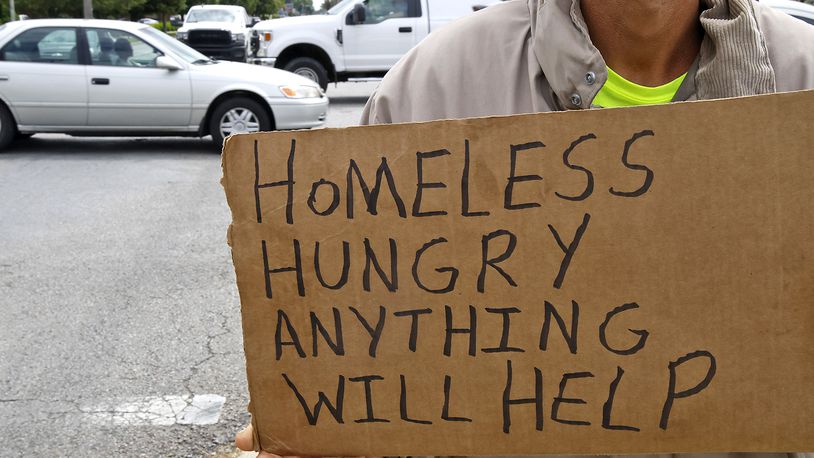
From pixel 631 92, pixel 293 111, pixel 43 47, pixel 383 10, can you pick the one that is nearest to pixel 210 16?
pixel 383 10

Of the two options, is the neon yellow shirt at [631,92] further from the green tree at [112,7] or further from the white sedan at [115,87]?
the green tree at [112,7]

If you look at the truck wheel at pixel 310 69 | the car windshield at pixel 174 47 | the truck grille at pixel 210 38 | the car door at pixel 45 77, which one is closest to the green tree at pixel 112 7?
the truck grille at pixel 210 38

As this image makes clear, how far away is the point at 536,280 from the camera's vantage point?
156 cm

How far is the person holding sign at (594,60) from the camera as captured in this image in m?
1.73

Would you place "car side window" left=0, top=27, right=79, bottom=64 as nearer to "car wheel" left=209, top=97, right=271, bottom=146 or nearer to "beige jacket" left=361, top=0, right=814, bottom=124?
"car wheel" left=209, top=97, right=271, bottom=146

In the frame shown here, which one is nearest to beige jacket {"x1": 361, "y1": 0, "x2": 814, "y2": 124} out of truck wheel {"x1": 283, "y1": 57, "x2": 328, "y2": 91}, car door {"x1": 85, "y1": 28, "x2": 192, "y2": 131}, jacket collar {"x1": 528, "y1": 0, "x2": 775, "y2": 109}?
jacket collar {"x1": 528, "y1": 0, "x2": 775, "y2": 109}

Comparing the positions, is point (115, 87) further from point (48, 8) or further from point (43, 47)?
point (48, 8)

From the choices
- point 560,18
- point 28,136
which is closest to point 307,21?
point 28,136

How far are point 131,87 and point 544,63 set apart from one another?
10.3 meters

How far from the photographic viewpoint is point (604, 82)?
69.0 inches

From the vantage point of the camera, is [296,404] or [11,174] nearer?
[296,404]

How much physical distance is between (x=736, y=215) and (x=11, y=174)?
9837 mm

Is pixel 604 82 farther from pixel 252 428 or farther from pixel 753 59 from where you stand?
pixel 252 428

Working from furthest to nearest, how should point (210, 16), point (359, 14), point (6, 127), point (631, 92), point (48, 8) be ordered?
point (48, 8)
point (210, 16)
point (359, 14)
point (6, 127)
point (631, 92)
